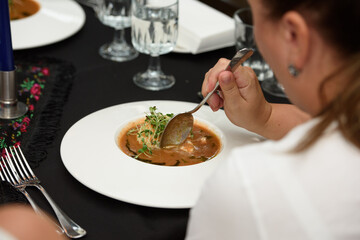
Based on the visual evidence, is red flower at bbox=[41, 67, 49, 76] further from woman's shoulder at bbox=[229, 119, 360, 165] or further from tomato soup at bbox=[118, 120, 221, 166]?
woman's shoulder at bbox=[229, 119, 360, 165]

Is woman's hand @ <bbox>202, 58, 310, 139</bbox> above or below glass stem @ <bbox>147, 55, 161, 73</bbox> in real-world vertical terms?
above

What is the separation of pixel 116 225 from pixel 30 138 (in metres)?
0.40

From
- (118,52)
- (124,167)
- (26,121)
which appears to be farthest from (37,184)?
(118,52)

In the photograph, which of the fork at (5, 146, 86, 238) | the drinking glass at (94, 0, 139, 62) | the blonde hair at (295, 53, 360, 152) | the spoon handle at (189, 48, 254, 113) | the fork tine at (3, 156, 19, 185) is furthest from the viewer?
the drinking glass at (94, 0, 139, 62)

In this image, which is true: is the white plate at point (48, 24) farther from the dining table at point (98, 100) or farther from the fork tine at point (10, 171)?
the fork tine at point (10, 171)

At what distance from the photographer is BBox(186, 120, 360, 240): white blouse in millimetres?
771

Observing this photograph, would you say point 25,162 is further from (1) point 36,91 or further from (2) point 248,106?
(2) point 248,106

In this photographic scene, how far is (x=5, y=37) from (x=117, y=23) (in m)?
0.50

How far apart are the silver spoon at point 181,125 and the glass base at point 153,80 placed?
31cm

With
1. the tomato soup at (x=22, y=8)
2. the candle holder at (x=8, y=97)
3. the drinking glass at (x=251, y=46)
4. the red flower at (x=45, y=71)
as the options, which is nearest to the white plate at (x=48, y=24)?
the tomato soup at (x=22, y=8)

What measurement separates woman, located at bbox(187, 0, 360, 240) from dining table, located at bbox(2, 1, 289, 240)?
32cm

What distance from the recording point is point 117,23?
1846 mm

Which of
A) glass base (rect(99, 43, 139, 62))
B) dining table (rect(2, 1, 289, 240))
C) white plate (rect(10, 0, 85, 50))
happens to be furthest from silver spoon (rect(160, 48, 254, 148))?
white plate (rect(10, 0, 85, 50))

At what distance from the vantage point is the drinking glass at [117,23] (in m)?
1.83
